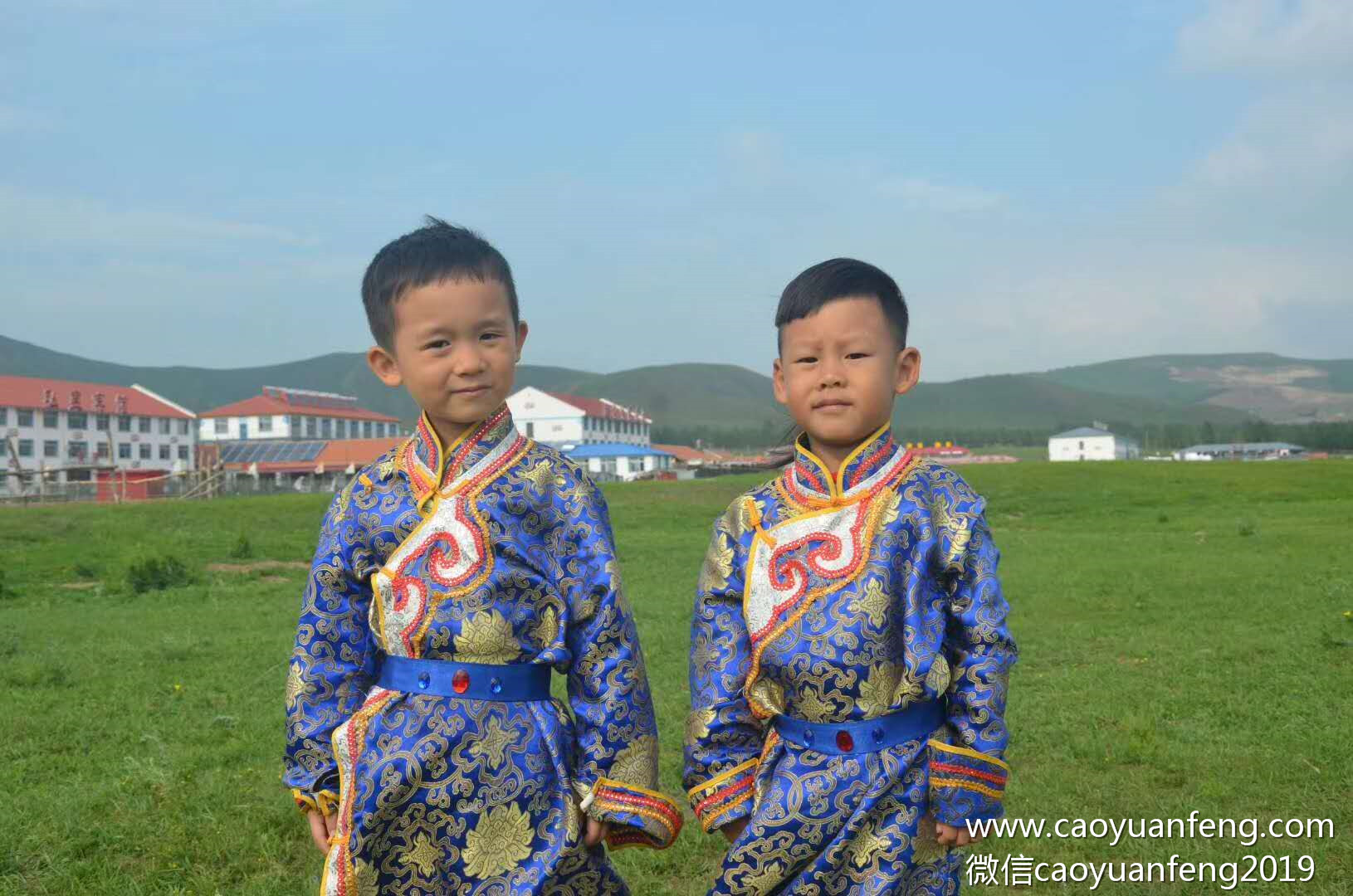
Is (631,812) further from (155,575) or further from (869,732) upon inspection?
(155,575)

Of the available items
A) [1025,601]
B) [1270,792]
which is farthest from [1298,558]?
[1270,792]

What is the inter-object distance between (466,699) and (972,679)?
1134 millimetres

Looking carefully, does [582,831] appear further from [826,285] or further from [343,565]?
[826,285]

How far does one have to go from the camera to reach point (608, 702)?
270 cm

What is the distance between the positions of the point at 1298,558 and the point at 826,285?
1464 cm

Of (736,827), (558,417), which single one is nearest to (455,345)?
(736,827)

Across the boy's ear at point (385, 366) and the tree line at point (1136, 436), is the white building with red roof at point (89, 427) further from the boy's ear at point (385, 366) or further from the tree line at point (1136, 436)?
the boy's ear at point (385, 366)

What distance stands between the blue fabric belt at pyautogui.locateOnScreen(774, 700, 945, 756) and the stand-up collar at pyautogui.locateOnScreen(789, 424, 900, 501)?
516 millimetres

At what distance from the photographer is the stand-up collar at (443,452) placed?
9.24 ft

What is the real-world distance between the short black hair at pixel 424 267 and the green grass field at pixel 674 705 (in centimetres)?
244

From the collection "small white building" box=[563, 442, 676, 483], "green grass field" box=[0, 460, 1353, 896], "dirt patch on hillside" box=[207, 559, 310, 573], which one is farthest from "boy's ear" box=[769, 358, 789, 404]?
"small white building" box=[563, 442, 676, 483]

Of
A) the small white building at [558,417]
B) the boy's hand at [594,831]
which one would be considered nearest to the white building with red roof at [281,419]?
the small white building at [558,417]

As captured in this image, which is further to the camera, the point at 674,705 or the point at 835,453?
the point at 674,705

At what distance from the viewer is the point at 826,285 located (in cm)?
280
